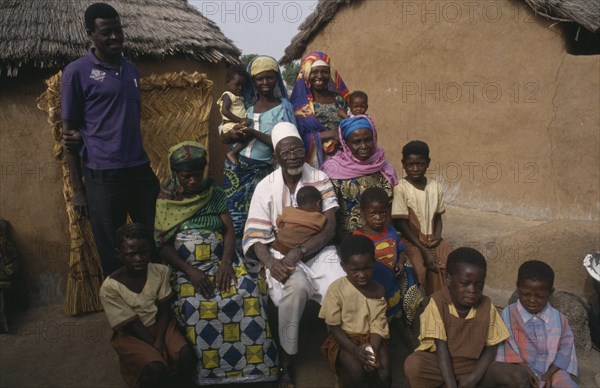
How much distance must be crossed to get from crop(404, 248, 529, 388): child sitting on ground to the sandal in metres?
0.82

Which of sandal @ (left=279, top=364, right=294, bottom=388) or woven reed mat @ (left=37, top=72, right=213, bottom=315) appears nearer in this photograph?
sandal @ (left=279, top=364, right=294, bottom=388)

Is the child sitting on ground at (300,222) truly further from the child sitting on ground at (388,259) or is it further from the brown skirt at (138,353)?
the brown skirt at (138,353)

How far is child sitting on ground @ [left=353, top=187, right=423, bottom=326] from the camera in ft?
11.1

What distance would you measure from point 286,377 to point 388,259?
1084 mm

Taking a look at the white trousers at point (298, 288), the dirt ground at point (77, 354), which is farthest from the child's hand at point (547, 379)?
the white trousers at point (298, 288)

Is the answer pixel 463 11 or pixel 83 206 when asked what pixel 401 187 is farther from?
pixel 463 11

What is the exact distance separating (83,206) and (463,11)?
561 centimetres

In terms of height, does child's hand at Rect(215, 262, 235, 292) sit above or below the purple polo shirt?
below

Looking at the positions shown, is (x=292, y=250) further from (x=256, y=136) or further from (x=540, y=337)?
(x=540, y=337)

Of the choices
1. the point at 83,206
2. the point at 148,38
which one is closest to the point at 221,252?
the point at 83,206

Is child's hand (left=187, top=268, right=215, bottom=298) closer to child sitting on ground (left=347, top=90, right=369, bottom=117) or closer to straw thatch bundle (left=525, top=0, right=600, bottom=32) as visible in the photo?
child sitting on ground (left=347, top=90, right=369, bottom=117)

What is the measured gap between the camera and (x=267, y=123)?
13.8ft

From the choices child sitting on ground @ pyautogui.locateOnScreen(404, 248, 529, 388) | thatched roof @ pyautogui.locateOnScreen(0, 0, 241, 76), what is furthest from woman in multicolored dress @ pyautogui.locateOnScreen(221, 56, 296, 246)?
child sitting on ground @ pyautogui.locateOnScreen(404, 248, 529, 388)

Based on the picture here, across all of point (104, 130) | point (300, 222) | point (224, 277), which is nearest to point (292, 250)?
point (300, 222)
